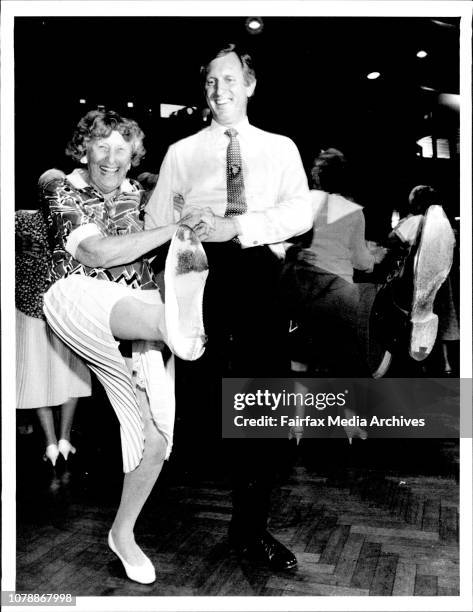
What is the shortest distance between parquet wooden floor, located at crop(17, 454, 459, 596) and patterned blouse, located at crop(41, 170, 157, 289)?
91cm

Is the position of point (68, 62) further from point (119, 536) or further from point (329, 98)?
point (119, 536)

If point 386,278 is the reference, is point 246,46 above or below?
above

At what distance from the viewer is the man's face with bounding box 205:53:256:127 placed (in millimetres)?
2252

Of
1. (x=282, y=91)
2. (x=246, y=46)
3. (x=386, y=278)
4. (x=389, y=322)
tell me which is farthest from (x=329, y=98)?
(x=389, y=322)

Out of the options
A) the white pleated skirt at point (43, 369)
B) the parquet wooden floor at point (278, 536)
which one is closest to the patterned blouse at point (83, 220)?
the white pleated skirt at point (43, 369)

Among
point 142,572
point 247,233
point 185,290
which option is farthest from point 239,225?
point 142,572

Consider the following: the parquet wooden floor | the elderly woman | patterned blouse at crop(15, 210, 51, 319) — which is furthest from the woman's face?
the parquet wooden floor

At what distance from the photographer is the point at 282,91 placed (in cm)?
228

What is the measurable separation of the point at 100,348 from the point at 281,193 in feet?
3.03

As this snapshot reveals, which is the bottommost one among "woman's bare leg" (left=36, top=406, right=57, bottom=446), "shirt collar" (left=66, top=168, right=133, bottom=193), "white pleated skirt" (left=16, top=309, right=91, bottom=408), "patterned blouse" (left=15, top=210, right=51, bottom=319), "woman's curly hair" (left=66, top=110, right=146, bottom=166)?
"woman's bare leg" (left=36, top=406, right=57, bottom=446)

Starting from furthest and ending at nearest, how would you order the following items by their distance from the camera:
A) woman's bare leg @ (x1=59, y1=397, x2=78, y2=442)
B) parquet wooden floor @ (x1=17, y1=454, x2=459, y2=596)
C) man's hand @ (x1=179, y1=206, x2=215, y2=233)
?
woman's bare leg @ (x1=59, y1=397, x2=78, y2=442) < man's hand @ (x1=179, y1=206, x2=215, y2=233) < parquet wooden floor @ (x1=17, y1=454, x2=459, y2=596)

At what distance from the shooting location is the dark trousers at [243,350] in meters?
2.26

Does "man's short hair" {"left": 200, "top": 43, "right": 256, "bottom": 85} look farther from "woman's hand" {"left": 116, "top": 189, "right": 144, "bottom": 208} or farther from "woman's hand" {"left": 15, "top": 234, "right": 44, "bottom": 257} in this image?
"woman's hand" {"left": 15, "top": 234, "right": 44, "bottom": 257}

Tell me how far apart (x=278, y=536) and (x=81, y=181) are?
160cm
